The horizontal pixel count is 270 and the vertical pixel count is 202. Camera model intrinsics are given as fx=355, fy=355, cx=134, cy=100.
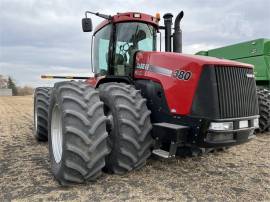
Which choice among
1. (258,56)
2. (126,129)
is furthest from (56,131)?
(258,56)

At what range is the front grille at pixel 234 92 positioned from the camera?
13.9ft

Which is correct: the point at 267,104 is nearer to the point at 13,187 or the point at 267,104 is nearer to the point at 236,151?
the point at 236,151

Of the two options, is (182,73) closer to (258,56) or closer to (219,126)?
(219,126)

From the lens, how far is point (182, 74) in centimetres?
442

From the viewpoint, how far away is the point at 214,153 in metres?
6.08

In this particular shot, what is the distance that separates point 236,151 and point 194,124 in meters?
2.45

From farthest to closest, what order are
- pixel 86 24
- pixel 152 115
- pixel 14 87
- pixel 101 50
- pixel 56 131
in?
pixel 14 87, pixel 101 50, pixel 86 24, pixel 56 131, pixel 152 115

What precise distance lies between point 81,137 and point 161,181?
1.20 metres

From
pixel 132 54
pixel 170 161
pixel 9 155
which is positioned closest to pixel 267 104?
pixel 170 161

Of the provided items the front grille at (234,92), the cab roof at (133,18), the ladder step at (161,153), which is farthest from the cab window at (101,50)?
the front grille at (234,92)

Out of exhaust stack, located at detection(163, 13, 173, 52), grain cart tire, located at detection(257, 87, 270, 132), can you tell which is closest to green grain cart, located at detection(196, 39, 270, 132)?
grain cart tire, located at detection(257, 87, 270, 132)

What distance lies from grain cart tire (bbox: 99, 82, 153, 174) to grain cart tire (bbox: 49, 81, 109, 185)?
8.2 inches

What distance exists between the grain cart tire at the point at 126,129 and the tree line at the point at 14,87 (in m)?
69.8

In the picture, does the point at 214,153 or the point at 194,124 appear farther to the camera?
the point at 214,153
